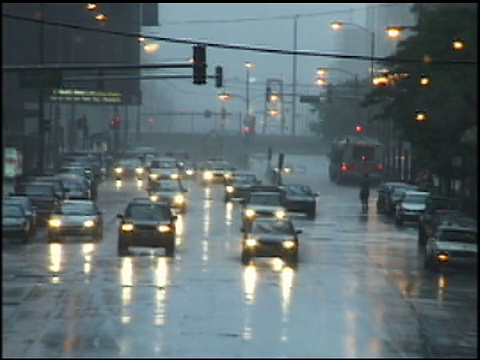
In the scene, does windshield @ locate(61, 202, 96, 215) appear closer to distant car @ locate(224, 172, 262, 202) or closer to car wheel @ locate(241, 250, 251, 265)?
car wheel @ locate(241, 250, 251, 265)

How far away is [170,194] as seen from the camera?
68.2 meters

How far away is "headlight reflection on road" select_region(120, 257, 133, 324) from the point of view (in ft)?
98.2

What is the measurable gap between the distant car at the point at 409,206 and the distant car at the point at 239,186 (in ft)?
41.9

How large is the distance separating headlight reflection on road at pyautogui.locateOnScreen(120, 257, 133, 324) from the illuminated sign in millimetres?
60091

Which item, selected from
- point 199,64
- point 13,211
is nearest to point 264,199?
point 13,211

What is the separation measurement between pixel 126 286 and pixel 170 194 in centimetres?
3237

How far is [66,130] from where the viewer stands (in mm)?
148625

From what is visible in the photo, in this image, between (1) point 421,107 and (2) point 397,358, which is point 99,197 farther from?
(2) point 397,358

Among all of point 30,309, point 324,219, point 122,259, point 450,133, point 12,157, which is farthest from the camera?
point 12,157

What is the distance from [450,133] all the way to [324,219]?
887cm

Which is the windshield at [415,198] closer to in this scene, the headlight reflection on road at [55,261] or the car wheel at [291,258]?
the headlight reflection on road at [55,261]

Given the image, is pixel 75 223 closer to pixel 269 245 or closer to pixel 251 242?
pixel 251 242

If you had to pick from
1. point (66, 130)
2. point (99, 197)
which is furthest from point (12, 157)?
point (66, 130)

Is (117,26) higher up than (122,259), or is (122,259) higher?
(117,26)
